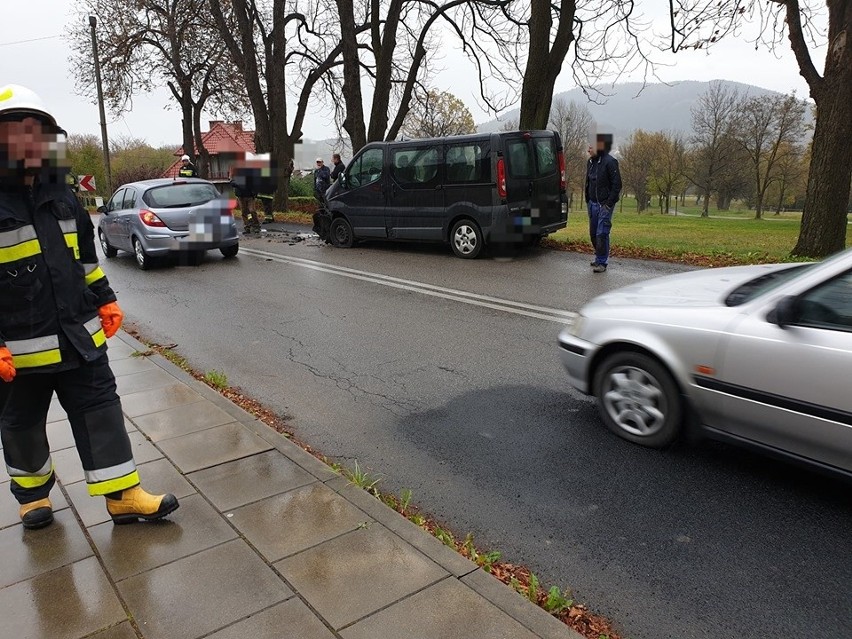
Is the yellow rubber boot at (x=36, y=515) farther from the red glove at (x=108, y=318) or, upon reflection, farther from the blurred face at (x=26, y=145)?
the blurred face at (x=26, y=145)

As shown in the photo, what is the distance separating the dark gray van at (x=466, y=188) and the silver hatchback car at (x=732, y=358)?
6454mm

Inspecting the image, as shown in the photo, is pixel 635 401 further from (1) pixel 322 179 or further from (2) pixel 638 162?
(2) pixel 638 162

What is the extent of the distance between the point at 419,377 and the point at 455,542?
2.46m

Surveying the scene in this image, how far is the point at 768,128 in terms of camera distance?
146ft

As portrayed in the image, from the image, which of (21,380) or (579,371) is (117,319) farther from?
(579,371)

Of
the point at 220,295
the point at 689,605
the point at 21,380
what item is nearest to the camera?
Answer: the point at 689,605

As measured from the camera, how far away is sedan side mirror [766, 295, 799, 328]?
3146 millimetres

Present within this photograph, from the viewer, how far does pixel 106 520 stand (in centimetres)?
320

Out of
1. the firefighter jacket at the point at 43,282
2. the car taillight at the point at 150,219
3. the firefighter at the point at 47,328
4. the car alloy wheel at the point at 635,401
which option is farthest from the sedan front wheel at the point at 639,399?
the car taillight at the point at 150,219

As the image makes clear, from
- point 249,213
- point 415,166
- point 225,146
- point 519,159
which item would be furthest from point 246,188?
point 519,159

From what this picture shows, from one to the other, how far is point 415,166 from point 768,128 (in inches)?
1681

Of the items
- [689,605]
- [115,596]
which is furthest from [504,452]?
[115,596]

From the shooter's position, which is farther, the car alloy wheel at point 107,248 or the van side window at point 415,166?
the car alloy wheel at point 107,248

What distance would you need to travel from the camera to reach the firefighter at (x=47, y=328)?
103 inches
